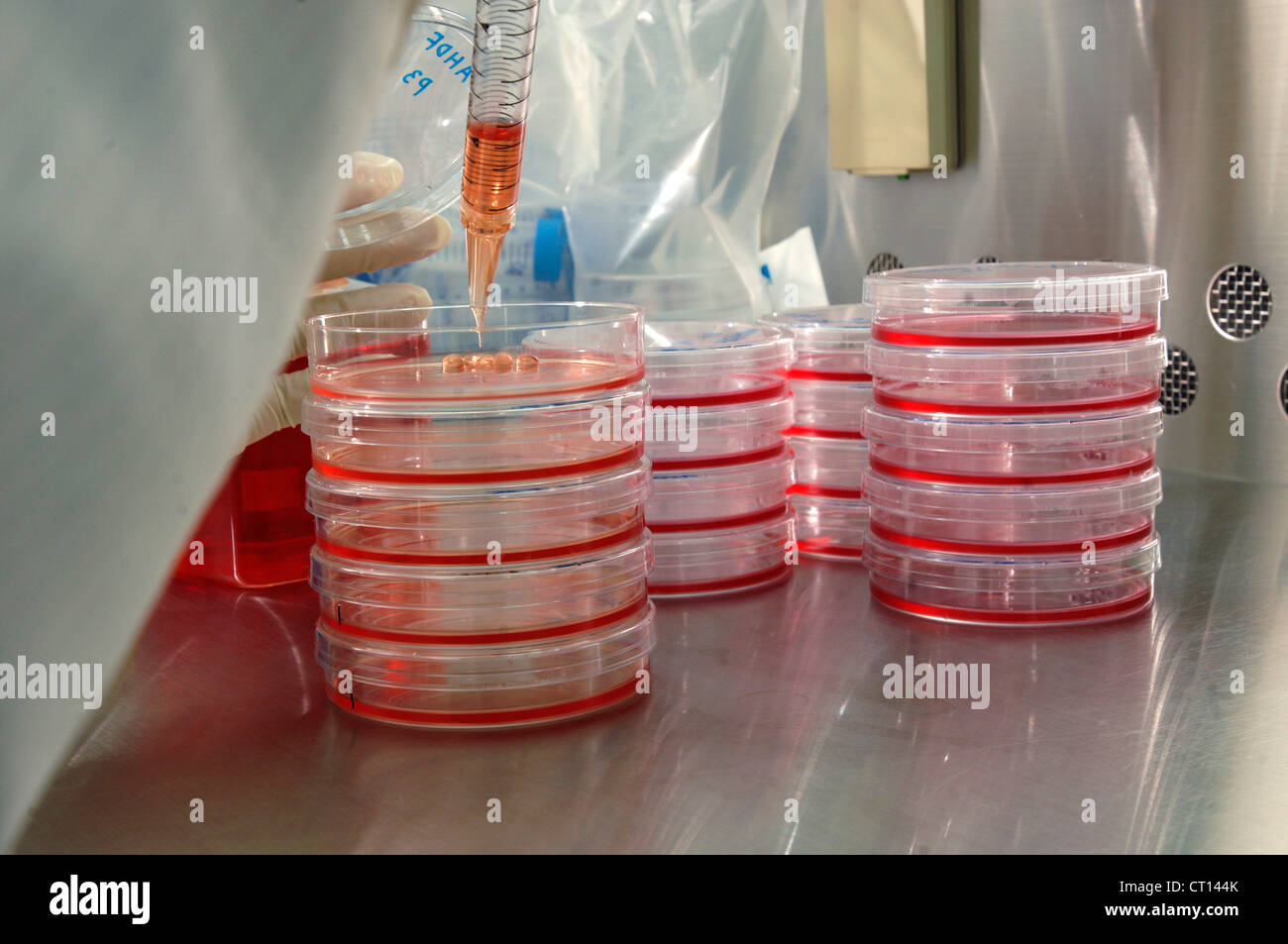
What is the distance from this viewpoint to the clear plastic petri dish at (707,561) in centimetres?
142

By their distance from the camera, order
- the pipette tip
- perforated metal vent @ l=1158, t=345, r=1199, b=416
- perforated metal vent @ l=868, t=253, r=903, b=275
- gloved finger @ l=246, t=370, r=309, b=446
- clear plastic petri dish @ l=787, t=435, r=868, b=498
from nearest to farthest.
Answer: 1. the pipette tip
2. gloved finger @ l=246, t=370, r=309, b=446
3. clear plastic petri dish @ l=787, t=435, r=868, b=498
4. perforated metal vent @ l=1158, t=345, r=1199, b=416
5. perforated metal vent @ l=868, t=253, r=903, b=275

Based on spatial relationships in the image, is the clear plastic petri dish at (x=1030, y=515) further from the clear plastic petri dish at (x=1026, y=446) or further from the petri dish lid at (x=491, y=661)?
the petri dish lid at (x=491, y=661)

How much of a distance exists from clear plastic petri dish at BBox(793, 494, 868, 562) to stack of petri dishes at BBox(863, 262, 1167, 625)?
223mm

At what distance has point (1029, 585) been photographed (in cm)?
127

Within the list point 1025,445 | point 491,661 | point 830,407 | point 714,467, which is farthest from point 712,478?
point 491,661

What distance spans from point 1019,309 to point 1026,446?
0.47 feet

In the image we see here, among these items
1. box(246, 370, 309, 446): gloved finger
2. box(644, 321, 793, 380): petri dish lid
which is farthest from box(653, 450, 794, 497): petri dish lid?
box(246, 370, 309, 446): gloved finger

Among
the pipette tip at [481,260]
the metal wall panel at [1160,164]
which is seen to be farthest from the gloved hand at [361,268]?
the metal wall panel at [1160,164]

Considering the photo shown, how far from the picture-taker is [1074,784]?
2.96 feet

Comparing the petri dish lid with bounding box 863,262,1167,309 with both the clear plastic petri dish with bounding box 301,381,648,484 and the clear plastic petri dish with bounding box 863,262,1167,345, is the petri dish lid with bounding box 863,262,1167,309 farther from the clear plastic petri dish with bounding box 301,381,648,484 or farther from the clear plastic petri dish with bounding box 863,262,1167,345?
the clear plastic petri dish with bounding box 301,381,648,484

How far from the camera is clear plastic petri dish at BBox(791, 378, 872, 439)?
1.55 m

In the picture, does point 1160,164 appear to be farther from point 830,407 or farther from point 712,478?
point 712,478

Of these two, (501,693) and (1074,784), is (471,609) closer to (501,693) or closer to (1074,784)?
(501,693)

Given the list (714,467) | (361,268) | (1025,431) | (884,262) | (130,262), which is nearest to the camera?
(130,262)
